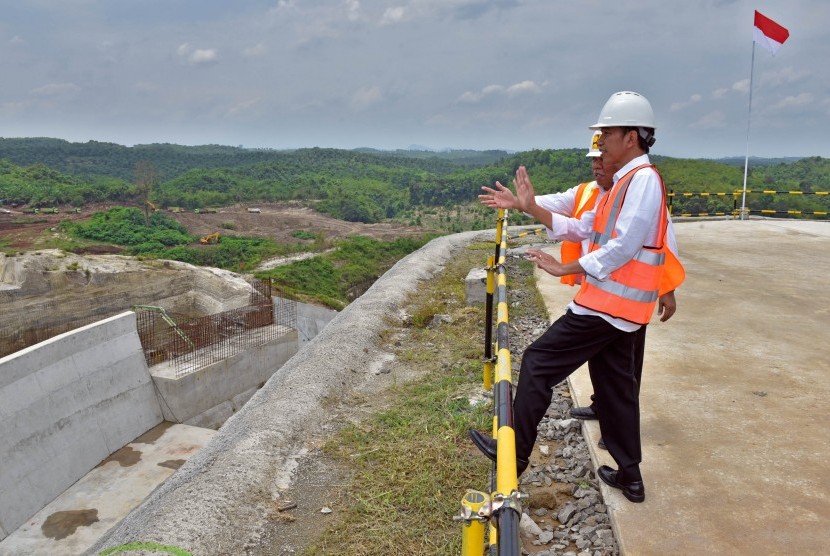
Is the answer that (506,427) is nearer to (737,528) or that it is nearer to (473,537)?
(473,537)

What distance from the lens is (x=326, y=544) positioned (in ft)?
9.62

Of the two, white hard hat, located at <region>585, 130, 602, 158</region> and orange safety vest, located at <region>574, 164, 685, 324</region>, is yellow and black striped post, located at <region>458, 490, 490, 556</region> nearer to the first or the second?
orange safety vest, located at <region>574, 164, 685, 324</region>

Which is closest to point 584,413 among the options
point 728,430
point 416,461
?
point 728,430

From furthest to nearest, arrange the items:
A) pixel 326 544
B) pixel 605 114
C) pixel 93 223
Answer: pixel 93 223
pixel 326 544
pixel 605 114

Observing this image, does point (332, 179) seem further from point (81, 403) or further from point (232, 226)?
point (81, 403)

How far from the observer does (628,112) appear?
2346 mm

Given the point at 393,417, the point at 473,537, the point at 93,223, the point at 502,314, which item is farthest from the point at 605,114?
the point at 93,223

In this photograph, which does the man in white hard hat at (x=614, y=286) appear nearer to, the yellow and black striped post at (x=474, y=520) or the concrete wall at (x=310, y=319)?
the yellow and black striped post at (x=474, y=520)

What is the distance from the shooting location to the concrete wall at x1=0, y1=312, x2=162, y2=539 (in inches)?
364

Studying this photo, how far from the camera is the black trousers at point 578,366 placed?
2395 millimetres

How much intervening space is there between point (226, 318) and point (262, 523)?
1227 cm

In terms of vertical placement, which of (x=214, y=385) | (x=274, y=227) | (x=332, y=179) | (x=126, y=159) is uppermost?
(x=126, y=159)

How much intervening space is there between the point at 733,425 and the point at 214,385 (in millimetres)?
11797

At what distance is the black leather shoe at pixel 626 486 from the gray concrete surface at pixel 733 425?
36 mm
